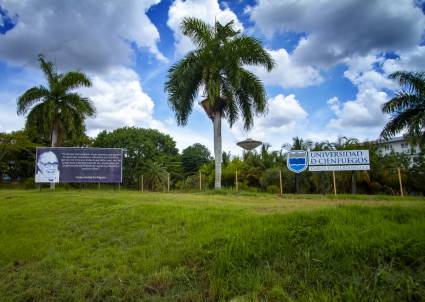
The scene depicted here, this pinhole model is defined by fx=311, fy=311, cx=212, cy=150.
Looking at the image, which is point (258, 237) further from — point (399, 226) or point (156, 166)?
point (156, 166)

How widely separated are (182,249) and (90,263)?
1346mm

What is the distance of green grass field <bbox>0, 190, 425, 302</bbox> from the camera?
10.4ft

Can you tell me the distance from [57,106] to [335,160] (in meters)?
16.4

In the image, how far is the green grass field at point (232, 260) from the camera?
3.16 metres

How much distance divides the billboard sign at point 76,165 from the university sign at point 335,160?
1037cm

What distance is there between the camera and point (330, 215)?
4598 millimetres

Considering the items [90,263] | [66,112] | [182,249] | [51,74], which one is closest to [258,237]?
[182,249]

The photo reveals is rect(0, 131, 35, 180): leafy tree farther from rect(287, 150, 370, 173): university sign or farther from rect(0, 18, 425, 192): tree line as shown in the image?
rect(287, 150, 370, 173): university sign

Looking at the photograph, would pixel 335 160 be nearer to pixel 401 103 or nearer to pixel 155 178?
pixel 401 103

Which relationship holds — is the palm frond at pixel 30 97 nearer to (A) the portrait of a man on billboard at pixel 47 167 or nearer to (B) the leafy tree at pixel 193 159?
(A) the portrait of a man on billboard at pixel 47 167

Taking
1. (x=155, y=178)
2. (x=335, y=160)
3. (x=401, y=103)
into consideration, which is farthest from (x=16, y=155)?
(x=401, y=103)

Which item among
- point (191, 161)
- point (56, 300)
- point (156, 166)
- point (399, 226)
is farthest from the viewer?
point (191, 161)

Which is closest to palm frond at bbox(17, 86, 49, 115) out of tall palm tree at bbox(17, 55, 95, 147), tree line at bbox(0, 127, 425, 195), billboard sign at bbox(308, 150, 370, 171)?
tall palm tree at bbox(17, 55, 95, 147)

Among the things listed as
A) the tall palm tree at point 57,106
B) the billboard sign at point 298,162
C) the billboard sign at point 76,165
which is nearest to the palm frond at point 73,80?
the tall palm tree at point 57,106
